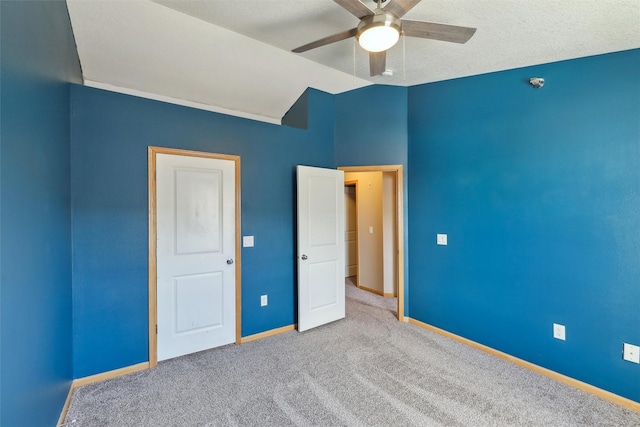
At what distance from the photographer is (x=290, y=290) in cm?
334

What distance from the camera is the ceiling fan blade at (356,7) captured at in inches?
60.2

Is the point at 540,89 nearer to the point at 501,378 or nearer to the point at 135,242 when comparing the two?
the point at 501,378

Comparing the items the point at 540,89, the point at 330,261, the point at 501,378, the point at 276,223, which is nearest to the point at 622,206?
the point at 540,89

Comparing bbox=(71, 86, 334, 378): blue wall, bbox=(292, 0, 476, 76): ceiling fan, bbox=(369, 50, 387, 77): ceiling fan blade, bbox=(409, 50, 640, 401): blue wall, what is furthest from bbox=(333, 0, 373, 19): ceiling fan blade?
bbox=(409, 50, 640, 401): blue wall

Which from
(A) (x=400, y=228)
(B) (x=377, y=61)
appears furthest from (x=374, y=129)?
(B) (x=377, y=61)

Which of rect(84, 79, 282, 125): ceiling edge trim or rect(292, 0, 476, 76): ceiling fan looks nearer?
rect(292, 0, 476, 76): ceiling fan

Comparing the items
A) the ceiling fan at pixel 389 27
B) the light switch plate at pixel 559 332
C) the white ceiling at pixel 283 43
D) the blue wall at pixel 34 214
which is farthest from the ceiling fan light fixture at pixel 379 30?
the light switch plate at pixel 559 332

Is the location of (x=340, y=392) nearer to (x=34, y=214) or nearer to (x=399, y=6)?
(x=34, y=214)

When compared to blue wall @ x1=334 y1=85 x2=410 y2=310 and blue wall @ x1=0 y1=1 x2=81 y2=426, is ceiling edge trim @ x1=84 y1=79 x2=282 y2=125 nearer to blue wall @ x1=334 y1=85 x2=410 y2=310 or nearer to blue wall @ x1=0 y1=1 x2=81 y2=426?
blue wall @ x1=0 y1=1 x2=81 y2=426

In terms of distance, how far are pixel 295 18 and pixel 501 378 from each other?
326 centimetres

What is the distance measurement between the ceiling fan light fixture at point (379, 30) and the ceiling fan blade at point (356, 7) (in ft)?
0.12

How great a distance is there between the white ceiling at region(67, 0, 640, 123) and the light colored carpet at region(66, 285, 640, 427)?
264 centimetres

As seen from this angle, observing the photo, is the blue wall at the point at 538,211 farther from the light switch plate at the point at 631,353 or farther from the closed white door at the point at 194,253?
the closed white door at the point at 194,253

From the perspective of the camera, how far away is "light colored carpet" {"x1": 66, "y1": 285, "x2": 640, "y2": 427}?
1892 mm
